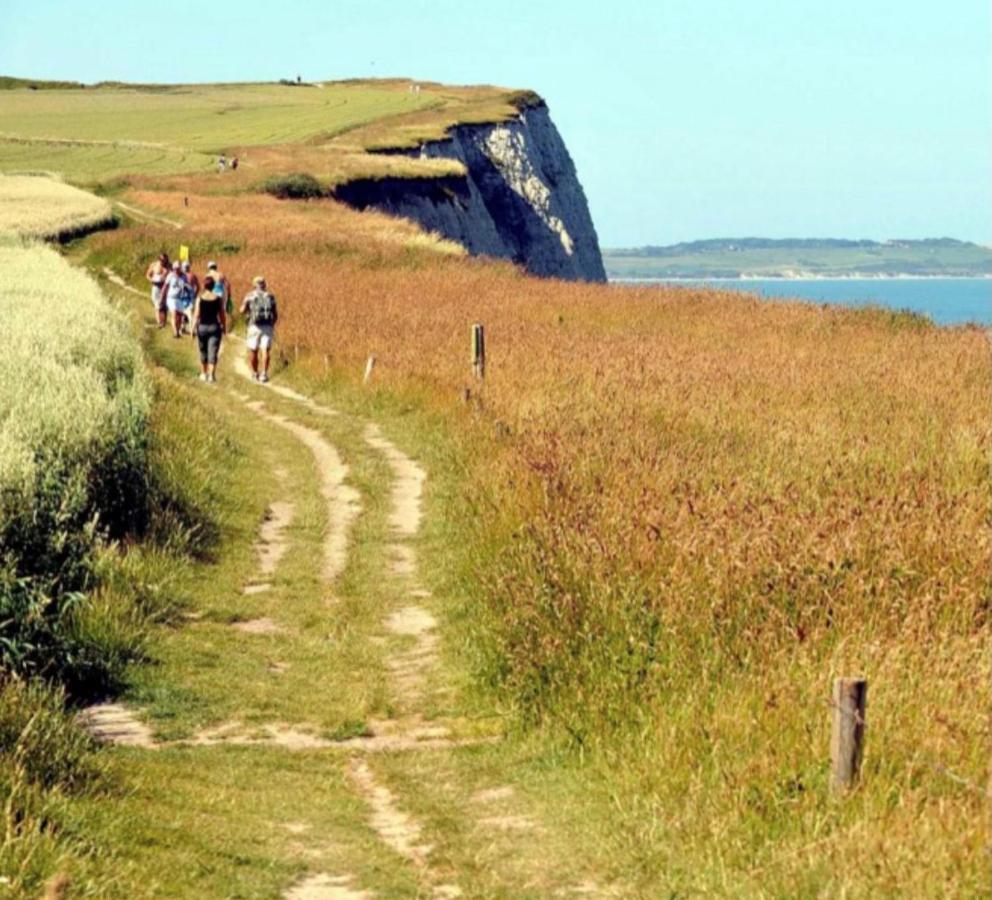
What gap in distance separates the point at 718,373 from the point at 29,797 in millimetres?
16273

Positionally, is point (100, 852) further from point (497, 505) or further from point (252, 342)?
point (252, 342)

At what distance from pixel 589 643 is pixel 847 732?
298cm

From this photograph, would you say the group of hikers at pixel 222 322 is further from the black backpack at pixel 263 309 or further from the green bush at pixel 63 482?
the green bush at pixel 63 482

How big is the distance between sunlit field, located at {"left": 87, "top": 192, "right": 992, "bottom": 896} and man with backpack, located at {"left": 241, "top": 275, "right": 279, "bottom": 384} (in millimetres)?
6888

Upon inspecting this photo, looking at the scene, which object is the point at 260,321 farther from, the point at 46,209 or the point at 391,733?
the point at 46,209

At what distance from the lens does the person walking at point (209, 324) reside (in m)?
28.6

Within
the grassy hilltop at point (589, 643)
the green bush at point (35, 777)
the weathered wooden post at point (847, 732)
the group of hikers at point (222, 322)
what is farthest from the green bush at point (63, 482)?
the group of hikers at point (222, 322)

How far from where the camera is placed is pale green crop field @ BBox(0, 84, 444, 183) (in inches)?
3738

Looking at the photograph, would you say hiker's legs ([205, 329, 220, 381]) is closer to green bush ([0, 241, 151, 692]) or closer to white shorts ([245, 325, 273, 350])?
white shorts ([245, 325, 273, 350])

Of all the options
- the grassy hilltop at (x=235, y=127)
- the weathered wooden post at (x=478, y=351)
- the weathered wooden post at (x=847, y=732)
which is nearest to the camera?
the weathered wooden post at (x=847, y=732)

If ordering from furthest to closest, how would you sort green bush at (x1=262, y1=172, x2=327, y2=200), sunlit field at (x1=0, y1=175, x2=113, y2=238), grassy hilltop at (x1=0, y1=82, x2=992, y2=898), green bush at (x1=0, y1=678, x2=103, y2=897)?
green bush at (x1=262, y1=172, x2=327, y2=200) → sunlit field at (x1=0, y1=175, x2=113, y2=238) → grassy hilltop at (x1=0, y1=82, x2=992, y2=898) → green bush at (x1=0, y1=678, x2=103, y2=897)

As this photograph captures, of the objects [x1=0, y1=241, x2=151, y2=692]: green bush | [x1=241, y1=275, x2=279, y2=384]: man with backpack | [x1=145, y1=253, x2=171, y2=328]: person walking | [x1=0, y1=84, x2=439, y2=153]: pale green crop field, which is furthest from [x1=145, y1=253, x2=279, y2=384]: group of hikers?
[x1=0, y1=84, x2=439, y2=153]: pale green crop field

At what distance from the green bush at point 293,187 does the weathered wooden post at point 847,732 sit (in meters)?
66.9

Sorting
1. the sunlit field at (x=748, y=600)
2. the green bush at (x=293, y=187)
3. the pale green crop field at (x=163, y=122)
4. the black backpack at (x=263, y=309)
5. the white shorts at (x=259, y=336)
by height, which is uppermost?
the pale green crop field at (x=163, y=122)
